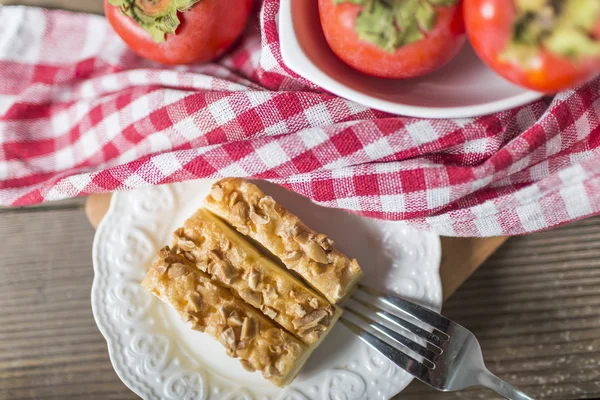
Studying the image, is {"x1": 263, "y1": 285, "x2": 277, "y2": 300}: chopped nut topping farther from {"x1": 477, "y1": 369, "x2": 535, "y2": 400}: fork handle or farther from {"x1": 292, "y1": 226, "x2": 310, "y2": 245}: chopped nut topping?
{"x1": 477, "y1": 369, "x2": 535, "y2": 400}: fork handle

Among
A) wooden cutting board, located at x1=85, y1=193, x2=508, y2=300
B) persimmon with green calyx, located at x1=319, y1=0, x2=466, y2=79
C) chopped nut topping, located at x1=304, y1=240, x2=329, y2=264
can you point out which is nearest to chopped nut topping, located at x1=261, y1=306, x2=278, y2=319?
chopped nut topping, located at x1=304, y1=240, x2=329, y2=264

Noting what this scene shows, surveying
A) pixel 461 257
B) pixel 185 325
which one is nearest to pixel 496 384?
pixel 461 257

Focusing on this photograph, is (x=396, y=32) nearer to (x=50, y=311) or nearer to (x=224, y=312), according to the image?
(x=224, y=312)

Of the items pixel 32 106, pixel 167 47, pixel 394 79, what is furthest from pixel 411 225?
pixel 32 106

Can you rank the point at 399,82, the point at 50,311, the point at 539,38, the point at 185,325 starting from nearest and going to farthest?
the point at 539,38 → the point at 399,82 → the point at 185,325 → the point at 50,311

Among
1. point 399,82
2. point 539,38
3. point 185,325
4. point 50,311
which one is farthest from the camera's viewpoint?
point 50,311

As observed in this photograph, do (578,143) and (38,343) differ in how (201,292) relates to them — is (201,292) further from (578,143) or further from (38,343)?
(578,143)
